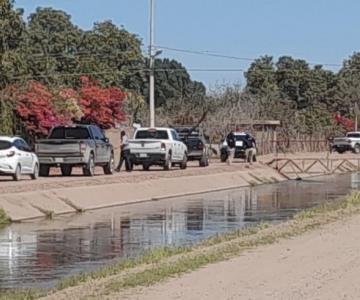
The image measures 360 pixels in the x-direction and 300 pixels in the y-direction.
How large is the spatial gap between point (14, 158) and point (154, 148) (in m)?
10.7

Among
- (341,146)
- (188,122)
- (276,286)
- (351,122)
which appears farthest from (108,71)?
(276,286)

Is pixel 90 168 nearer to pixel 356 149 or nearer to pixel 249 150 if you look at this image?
pixel 249 150

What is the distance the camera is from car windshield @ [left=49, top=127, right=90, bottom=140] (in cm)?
3916

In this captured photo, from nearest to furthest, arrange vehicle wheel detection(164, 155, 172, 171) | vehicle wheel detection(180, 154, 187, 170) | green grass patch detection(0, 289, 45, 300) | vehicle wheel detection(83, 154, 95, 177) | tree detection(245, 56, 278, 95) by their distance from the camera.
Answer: green grass patch detection(0, 289, 45, 300) < vehicle wheel detection(83, 154, 95, 177) < vehicle wheel detection(164, 155, 172, 171) < vehicle wheel detection(180, 154, 187, 170) < tree detection(245, 56, 278, 95)

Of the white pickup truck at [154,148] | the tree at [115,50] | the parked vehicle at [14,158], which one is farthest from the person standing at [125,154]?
the tree at [115,50]

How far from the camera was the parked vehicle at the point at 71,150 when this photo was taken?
123 ft

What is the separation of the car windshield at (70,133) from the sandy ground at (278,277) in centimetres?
2092

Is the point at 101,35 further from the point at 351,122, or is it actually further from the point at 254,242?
the point at 254,242

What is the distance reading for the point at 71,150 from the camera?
123 feet

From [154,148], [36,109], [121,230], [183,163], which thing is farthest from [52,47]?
[121,230]

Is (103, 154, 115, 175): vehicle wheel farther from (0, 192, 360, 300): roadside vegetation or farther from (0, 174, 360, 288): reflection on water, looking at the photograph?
(0, 192, 360, 300): roadside vegetation

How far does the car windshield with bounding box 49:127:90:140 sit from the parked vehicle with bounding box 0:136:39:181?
3.84 metres

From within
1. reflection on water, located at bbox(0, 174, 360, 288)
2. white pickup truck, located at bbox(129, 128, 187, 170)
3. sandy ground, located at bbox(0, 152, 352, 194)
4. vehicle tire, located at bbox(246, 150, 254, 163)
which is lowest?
reflection on water, located at bbox(0, 174, 360, 288)

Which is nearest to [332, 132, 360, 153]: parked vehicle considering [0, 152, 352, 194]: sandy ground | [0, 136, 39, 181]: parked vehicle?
[0, 152, 352, 194]: sandy ground
